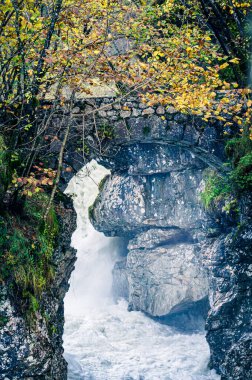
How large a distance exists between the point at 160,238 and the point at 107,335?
4.34 metres

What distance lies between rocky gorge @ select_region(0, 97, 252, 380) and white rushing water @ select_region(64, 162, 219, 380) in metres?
0.82

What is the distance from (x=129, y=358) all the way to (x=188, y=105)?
393 inches

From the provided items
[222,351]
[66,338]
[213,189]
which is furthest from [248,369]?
[66,338]

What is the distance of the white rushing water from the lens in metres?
14.3

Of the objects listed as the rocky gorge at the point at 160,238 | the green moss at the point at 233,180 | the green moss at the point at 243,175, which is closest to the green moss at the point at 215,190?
the green moss at the point at 233,180

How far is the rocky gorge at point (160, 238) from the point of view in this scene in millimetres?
8297

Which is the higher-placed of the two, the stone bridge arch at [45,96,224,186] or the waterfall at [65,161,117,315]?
the stone bridge arch at [45,96,224,186]

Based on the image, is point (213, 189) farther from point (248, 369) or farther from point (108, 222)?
point (108, 222)

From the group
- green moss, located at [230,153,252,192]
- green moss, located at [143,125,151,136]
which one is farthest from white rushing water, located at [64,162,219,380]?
green moss, located at [230,153,252,192]

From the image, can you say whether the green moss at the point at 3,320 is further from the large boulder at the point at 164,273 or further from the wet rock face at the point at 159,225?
the large boulder at the point at 164,273

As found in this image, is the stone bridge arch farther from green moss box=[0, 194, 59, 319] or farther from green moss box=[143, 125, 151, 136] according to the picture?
green moss box=[0, 194, 59, 319]

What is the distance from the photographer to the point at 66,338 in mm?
16875

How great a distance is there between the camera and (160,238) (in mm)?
19266

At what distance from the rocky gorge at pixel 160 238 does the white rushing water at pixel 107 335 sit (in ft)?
2.68
